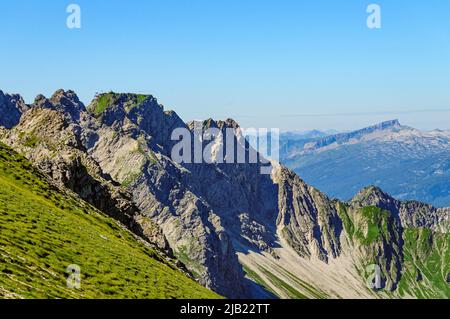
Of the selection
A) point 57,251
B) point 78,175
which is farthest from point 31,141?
point 57,251

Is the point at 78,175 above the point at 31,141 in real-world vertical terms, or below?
below

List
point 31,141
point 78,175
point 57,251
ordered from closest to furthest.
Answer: point 57,251 < point 78,175 < point 31,141

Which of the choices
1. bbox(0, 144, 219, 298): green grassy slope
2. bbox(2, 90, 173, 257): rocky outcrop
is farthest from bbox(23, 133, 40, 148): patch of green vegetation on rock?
bbox(0, 144, 219, 298): green grassy slope

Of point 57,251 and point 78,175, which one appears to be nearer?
point 57,251

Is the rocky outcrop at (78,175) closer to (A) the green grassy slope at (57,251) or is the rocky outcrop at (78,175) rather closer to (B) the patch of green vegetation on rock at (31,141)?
(B) the patch of green vegetation on rock at (31,141)

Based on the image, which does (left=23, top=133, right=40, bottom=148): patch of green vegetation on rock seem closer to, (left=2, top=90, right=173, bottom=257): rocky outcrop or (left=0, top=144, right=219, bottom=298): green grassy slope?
(left=2, top=90, right=173, bottom=257): rocky outcrop

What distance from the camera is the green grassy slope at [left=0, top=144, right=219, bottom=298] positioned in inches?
1556

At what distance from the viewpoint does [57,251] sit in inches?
2005

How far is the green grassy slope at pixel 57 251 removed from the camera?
3953 cm

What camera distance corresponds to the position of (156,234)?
382ft

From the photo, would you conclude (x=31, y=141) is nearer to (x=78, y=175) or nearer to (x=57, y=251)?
(x=78, y=175)

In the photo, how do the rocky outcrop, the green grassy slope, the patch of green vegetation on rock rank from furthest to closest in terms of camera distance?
the patch of green vegetation on rock → the rocky outcrop → the green grassy slope

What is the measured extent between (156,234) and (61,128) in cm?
4255
